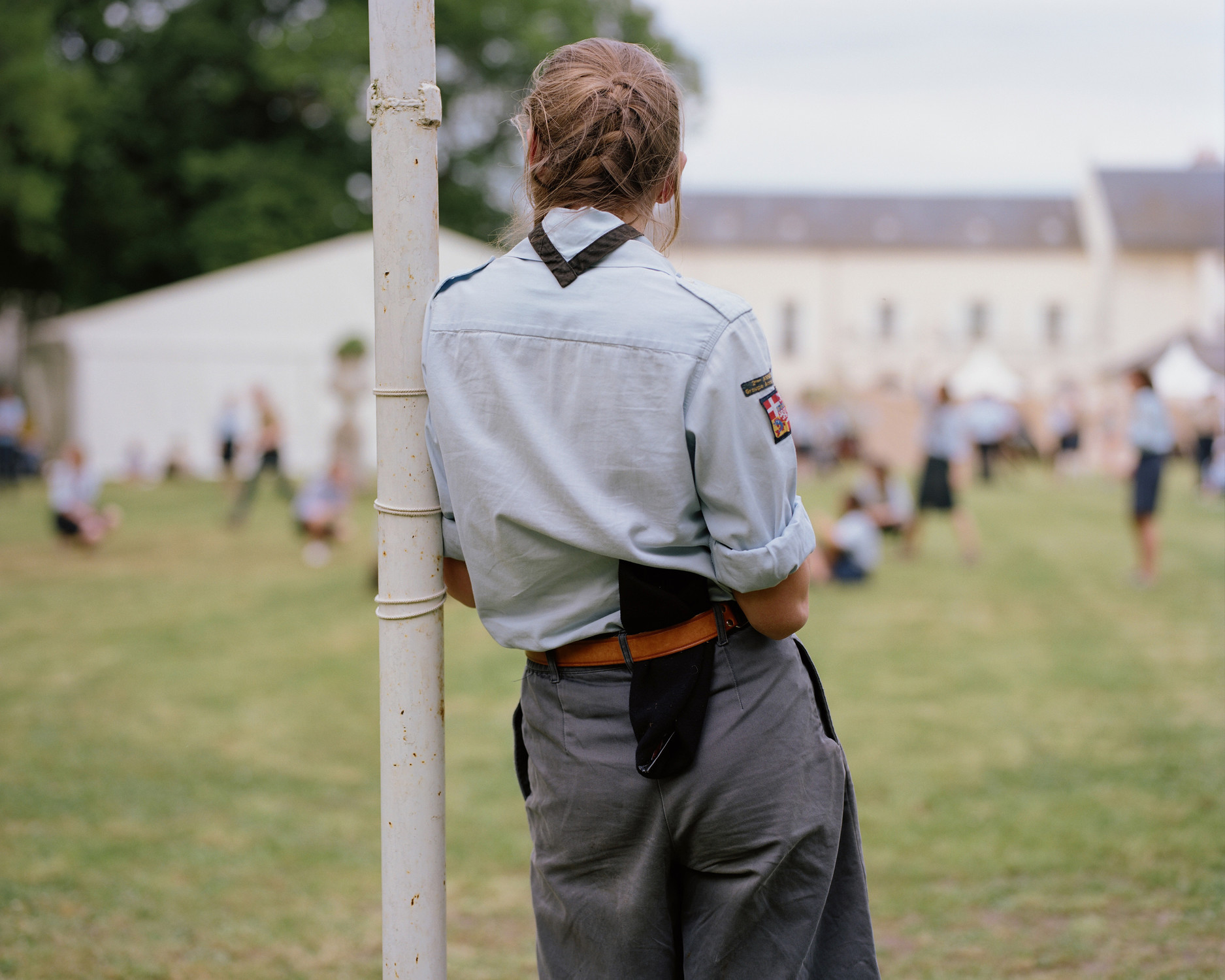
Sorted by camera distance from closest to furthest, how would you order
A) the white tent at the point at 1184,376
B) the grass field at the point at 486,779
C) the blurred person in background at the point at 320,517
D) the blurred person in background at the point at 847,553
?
the grass field at the point at 486,779, the blurred person in background at the point at 847,553, the blurred person in background at the point at 320,517, the white tent at the point at 1184,376

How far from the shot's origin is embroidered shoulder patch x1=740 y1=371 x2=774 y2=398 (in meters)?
1.47

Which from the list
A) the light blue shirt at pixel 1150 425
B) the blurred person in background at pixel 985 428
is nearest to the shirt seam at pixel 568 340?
the light blue shirt at pixel 1150 425

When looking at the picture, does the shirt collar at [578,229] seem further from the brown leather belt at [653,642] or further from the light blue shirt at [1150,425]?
the light blue shirt at [1150,425]

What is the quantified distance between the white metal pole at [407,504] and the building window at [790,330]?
159 feet

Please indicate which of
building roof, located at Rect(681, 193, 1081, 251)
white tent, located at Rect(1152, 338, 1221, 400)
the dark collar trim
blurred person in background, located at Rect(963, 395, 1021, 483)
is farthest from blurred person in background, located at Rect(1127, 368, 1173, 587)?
building roof, located at Rect(681, 193, 1081, 251)

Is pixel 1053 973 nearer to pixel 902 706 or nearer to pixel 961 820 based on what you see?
pixel 961 820

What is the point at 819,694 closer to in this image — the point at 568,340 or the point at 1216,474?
the point at 568,340

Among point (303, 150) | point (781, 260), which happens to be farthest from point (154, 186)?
point (781, 260)

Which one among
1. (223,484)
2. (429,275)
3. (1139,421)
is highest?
(429,275)

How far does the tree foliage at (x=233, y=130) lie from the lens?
28297 millimetres

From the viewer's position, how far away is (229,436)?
62.3 feet

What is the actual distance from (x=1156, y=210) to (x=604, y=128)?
2038 inches

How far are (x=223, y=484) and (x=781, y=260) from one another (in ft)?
110

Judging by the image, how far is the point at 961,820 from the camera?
4457mm
